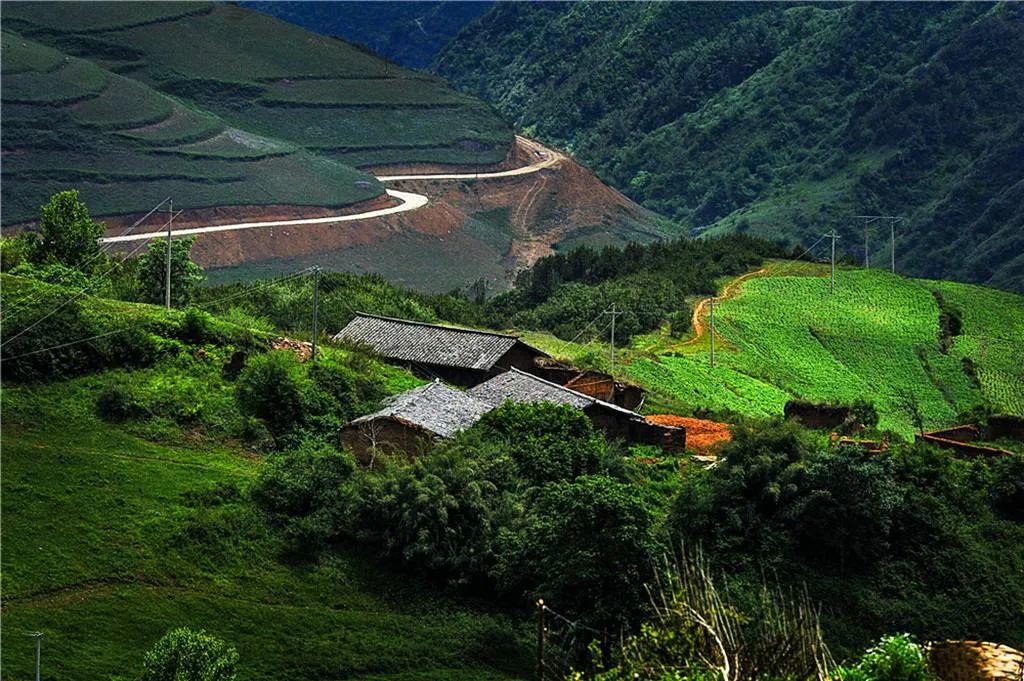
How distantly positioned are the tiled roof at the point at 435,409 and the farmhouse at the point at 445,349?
17.9 feet

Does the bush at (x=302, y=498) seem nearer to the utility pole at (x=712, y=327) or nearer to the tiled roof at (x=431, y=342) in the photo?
the tiled roof at (x=431, y=342)

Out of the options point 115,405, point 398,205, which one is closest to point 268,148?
point 398,205

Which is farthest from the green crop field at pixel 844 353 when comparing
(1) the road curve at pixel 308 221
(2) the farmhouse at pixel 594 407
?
(1) the road curve at pixel 308 221

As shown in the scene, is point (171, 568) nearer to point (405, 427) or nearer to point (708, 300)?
point (405, 427)

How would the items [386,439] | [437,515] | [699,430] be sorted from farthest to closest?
[699,430] → [386,439] → [437,515]

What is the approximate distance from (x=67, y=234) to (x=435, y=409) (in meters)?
20.9

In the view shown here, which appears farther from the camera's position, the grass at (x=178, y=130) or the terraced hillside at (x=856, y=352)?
the grass at (x=178, y=130)

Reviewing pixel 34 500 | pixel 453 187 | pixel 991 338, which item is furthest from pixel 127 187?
pixel 34 500

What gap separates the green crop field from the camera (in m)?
58.8

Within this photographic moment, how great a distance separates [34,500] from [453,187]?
294 feet

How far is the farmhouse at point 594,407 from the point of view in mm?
43969

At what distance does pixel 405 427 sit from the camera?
3934 cm

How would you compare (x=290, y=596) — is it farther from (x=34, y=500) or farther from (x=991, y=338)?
(x=991, y=338)

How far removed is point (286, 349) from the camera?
45625 mm
